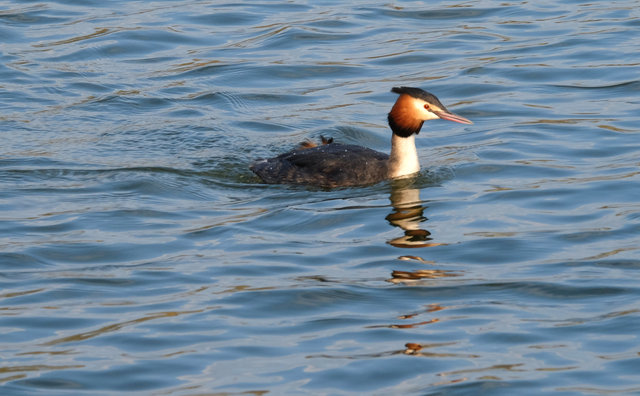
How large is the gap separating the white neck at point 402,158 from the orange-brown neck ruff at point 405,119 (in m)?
0.06

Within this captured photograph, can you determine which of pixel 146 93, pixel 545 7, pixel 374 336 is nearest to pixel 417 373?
pixel 374 336

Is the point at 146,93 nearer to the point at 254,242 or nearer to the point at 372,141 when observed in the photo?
the point at 372,141

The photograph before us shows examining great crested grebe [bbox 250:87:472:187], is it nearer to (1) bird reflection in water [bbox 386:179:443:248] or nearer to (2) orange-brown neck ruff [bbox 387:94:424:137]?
(2) orange-brown neck ruff [bbox 387:94:424:137]

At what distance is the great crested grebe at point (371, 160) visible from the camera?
1177cm

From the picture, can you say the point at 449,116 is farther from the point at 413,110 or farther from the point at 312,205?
the point at 312,205

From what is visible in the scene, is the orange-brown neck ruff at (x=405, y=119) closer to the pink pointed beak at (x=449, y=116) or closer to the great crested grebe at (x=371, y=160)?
the great crested grebe at (x=371, y=160)

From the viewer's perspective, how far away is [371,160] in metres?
11.9

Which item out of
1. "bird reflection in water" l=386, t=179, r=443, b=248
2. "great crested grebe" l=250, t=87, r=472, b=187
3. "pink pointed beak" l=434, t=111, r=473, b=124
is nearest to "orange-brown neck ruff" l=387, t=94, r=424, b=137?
"great crested grebe" l=250, t=87, r=472, b=187

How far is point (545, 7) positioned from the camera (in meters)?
18.8

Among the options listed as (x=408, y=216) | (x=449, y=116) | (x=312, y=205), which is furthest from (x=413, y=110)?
(x=312, y=205)

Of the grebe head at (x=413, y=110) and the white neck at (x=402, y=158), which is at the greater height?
the grebe head at (x=413, y=110)

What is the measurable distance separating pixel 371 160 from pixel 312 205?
3.25 feet

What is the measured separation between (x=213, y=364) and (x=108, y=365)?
61cm

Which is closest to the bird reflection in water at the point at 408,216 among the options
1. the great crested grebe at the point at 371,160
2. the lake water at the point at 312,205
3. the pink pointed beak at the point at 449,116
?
the lake water at the point at 312,205
